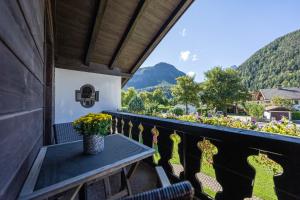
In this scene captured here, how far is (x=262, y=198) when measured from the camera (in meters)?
2.44

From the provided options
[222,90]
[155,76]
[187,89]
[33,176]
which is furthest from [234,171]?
[155,76]

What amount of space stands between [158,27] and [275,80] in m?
61.7

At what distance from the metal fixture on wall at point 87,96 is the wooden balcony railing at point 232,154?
3.85 metres

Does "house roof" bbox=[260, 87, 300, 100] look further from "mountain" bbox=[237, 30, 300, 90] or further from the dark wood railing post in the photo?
the dark wood railing post

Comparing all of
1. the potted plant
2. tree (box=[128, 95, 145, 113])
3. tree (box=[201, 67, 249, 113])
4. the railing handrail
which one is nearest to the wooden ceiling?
the potted plant

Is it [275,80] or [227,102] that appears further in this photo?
[275,80]

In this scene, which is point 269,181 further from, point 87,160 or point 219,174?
point 87,160

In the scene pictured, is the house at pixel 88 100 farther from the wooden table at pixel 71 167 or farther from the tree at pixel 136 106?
the tree at pixel 136 106

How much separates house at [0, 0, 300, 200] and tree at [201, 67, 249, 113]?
18547 millimetres

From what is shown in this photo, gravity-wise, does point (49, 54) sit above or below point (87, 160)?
above

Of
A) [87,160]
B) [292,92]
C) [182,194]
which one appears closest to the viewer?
[182,194]

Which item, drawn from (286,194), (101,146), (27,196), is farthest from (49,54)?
(286,194)

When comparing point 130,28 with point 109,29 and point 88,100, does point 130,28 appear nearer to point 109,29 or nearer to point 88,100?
point 109,29

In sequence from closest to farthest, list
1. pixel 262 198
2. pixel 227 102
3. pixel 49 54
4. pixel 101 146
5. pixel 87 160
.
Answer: pixel 87 160 → pixel 101 146 → pixel 262 198 → pixel 49 54 → pixel 227 102
